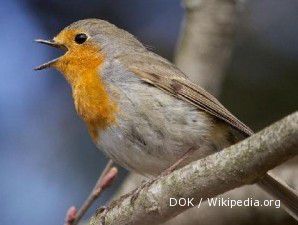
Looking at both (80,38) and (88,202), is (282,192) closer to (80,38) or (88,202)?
(88,202)

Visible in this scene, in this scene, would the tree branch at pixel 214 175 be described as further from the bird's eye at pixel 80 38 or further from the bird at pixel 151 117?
the bird's eye at pixel 80 38

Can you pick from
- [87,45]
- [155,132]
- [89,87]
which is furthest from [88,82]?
[155,132]

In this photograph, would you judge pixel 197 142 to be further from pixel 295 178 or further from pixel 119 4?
pixel 119 4

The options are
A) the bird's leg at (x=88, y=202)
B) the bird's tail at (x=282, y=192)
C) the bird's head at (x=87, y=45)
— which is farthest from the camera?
the bird's head at (x=87, y=45)

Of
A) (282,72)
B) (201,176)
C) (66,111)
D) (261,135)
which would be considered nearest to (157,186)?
(201,176)

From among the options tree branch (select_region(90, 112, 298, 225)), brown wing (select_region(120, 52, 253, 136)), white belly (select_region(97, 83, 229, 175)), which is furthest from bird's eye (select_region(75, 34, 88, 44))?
tree branch (select_region(90, 112, 298, 225))

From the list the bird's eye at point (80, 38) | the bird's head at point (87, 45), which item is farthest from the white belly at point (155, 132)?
the bird's eye at point (80, 38)

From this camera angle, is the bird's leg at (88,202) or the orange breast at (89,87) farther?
the orange breast at (89,87)

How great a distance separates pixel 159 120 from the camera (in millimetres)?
4438

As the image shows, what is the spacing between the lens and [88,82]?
4.75 metres

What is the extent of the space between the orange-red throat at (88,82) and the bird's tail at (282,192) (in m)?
0.94

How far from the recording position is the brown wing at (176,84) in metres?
4.53

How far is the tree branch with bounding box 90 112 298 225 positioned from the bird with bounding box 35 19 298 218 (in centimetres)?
51

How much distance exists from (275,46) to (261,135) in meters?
4.50
